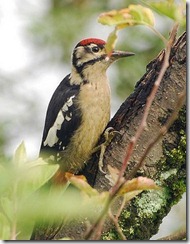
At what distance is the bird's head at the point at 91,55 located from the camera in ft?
12.8

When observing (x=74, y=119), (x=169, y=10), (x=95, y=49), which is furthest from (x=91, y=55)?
(x=169, y=10)

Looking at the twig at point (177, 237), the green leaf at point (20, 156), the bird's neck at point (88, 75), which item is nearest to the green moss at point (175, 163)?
the twig at point (177, 237)

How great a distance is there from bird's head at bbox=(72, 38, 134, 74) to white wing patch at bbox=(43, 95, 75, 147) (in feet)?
0.99

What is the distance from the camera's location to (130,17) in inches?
69.4

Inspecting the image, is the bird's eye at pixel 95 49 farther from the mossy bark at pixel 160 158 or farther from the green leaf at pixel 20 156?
the green leaf at pixel 20 156

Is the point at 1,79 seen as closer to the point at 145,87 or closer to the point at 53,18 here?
the point at 53,18

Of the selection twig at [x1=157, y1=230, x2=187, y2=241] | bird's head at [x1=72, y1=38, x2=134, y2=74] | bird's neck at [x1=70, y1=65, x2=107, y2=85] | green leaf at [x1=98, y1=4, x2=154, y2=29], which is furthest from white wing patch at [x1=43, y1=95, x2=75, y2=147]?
green leaf at [x1=98, y1=4, x2=154, y2=29]

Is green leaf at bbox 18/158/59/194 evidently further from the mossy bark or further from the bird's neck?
the bird's neck

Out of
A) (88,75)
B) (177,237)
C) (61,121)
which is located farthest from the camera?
(88,75)

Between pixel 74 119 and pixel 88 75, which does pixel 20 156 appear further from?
pixel 88 75

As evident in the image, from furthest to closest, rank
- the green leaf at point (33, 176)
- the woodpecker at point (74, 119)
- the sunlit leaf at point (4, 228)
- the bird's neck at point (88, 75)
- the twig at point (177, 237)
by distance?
the bird's neck at point (88, 75) → the woodpecker at point (74, 119) → the twig at point (177, 237) → the sunlit leaf at point (4, 228) → the green leaf at point (33, 176)

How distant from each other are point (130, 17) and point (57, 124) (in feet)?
6.40

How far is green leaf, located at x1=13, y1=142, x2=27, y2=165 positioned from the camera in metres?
1.61

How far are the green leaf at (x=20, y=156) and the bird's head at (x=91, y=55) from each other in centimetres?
217
